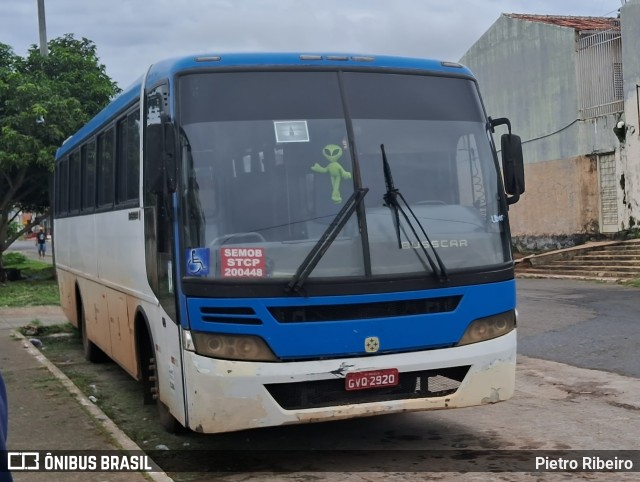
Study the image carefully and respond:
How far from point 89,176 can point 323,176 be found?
16.8 ft

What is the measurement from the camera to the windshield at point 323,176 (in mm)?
5574

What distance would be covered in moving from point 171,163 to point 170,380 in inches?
62.2

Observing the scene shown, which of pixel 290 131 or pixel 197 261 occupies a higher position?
pixel 290 131

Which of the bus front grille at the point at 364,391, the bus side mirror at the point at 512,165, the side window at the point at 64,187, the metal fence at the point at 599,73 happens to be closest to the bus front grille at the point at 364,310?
the bus front grille at the point at 364,391

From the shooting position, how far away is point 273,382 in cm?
538

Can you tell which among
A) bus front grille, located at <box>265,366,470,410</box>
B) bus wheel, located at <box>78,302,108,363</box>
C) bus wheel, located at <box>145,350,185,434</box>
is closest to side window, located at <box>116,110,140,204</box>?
bus wheel, located at <box>145,350,185,434</box>

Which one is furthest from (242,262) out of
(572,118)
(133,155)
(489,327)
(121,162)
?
(572,118)

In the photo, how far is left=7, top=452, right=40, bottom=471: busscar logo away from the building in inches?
746

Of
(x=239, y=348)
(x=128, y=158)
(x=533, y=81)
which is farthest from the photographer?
(x=533, y=81)

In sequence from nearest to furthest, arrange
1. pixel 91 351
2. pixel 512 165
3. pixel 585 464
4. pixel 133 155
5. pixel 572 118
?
pixel 585 464 < pixel 512 165 < pixel 133 155 < pixel 91 351 < pixel 572 118

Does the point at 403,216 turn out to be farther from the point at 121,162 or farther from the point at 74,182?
the point at 74,182

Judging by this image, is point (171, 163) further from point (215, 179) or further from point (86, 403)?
point (86, 403)

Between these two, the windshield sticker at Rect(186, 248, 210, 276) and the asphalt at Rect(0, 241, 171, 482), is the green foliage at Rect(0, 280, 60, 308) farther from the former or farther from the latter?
the windshield sticker at Rect(186, 248, 210, 276)

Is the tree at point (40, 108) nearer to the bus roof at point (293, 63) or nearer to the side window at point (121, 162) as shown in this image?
the side window at point (121, 162)
